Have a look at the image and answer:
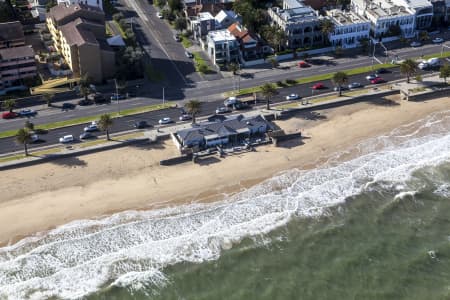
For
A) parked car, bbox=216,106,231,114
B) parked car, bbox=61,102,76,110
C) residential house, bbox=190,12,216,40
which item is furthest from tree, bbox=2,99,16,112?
residential house, bbox=190,12,216,40

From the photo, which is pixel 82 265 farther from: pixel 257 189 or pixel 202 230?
pixel 257 189

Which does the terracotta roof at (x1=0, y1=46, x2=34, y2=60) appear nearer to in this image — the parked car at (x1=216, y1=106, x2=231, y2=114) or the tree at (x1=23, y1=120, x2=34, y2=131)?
the tree at (x1=23, y1=120, x2=34, y2=131)

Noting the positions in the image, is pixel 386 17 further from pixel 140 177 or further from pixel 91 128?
pixel 140 177

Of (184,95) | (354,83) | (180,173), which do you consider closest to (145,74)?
(184,95)

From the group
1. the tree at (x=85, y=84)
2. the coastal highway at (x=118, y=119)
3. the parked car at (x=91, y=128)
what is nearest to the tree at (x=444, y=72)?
the coastal highway at (x=118, y=119)

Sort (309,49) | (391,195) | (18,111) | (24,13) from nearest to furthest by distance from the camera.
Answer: (391,195), (18,111), (309,49), (24,13)

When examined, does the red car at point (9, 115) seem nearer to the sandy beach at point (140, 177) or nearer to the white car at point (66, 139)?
the white car at point (66, 139)
